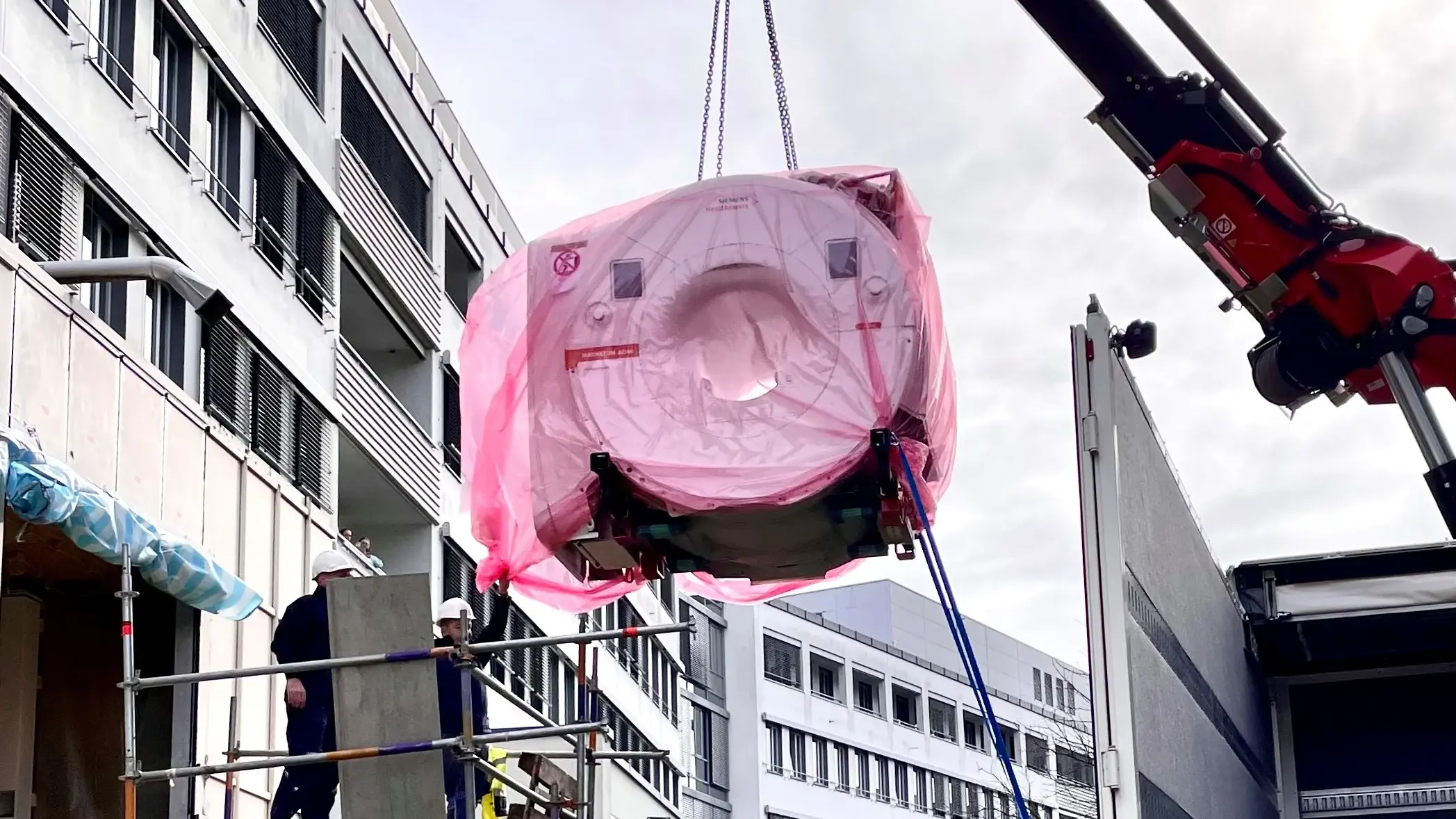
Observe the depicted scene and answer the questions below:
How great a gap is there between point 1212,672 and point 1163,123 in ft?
9.64

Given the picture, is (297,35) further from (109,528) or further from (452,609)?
(452,609)

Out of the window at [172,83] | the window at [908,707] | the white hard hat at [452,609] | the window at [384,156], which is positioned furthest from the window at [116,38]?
the window at [908,707]

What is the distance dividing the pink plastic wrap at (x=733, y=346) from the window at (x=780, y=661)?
53174 millimetres

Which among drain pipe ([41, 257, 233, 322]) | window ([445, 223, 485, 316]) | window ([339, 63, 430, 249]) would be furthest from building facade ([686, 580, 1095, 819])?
drain pipe ([41, 257, 233, 322])

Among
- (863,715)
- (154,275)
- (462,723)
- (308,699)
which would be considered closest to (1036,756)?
(863,715)

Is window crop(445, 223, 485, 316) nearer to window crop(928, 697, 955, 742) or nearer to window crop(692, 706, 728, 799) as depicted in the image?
window crop(692, 706, 728, 799)

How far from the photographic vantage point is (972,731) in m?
74.8

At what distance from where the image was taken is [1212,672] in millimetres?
9289

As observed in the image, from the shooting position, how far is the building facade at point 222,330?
1469 cm

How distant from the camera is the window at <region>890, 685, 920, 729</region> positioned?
70062 millimetres

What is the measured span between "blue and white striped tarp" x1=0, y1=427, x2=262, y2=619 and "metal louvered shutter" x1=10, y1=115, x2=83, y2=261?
2.11 m

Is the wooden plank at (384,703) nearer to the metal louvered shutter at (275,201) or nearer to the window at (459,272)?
the metal louvered shutter at (275,201)

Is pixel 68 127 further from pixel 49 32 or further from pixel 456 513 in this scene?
pixel 456 513

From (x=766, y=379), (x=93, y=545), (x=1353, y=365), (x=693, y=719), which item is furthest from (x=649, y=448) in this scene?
(x=693, y=719)
